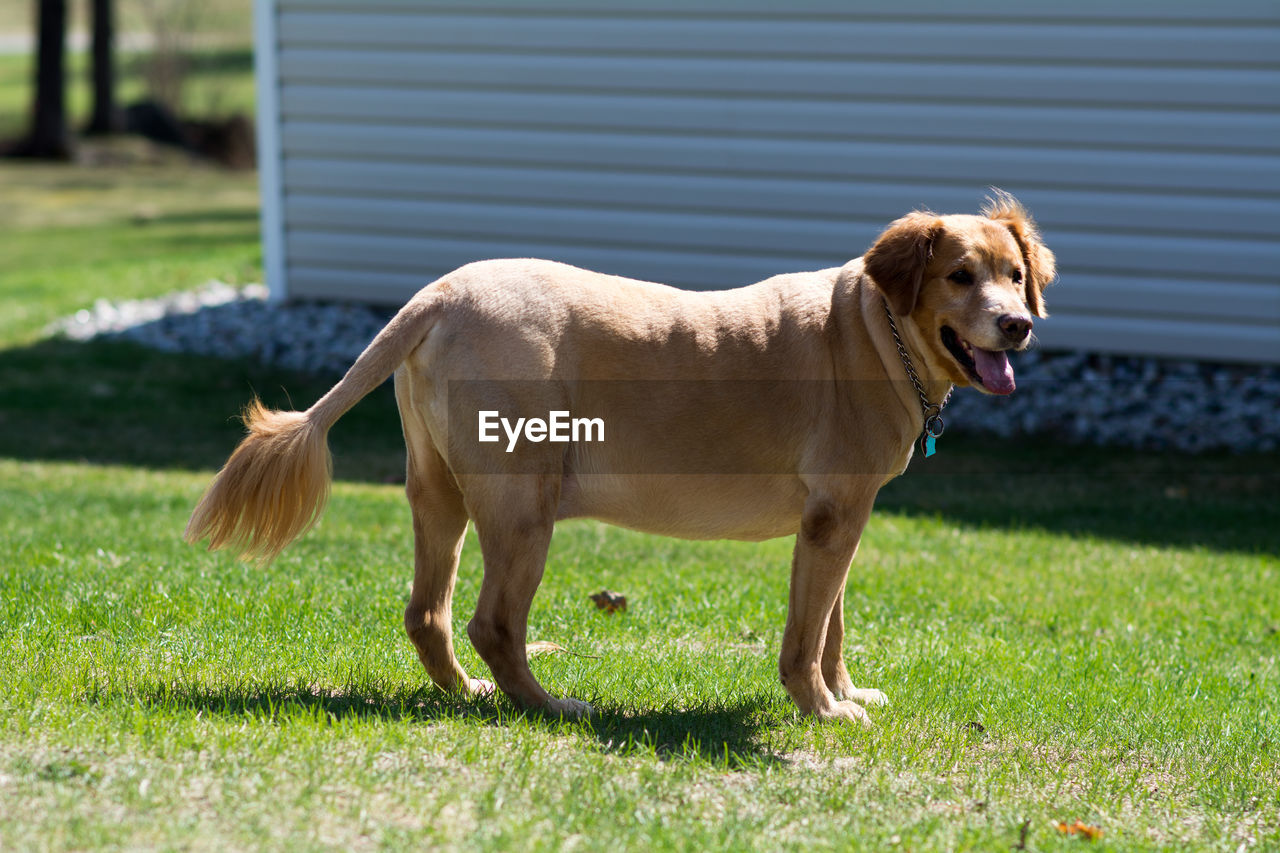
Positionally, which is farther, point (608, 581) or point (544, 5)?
point (544, 5)

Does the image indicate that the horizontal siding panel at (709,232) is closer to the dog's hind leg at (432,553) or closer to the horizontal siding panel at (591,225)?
the horizontal siding panel at (591,225)

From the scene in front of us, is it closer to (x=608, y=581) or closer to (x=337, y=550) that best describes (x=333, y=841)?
(x=608, y=581)

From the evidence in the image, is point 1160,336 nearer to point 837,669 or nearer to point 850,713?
point 837,669

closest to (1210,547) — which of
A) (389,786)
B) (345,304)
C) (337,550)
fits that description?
(337,550)

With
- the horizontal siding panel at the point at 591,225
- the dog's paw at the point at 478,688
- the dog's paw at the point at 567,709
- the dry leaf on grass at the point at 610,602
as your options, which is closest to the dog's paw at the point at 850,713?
the dog's paw at the point at 567,709

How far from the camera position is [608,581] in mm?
6465

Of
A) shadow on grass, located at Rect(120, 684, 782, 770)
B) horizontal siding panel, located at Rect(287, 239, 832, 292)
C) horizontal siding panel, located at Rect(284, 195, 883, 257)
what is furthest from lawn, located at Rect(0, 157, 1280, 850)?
horizontal siding panel, located at Rect(287, 239, 832, 292)

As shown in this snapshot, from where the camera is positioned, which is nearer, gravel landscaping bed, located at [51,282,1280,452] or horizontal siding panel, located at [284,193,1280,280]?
gravel landscaping bed, located at [51,282,1280,452]

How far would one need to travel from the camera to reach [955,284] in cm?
441

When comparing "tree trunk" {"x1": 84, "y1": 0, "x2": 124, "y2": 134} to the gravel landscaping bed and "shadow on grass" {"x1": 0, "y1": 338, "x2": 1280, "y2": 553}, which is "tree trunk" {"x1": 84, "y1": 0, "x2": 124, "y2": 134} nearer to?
"shadow on grass" {"x1": 0, "y1": 338, "x2": 1280, "y2": 553}

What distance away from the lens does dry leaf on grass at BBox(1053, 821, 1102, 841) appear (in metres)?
3.76

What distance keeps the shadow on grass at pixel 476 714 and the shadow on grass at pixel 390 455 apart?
2.77 meters

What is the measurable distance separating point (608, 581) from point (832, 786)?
2571mm

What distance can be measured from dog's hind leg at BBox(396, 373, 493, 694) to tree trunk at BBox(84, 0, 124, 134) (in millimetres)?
29327
